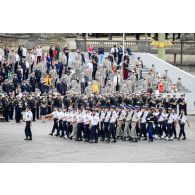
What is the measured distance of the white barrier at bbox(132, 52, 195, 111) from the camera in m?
18.8

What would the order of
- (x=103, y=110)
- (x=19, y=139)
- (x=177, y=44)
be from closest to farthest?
(x=19, y=139) → (x=103, y=110) → (x=177, y=44)

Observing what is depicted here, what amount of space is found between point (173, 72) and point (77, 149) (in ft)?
11.2

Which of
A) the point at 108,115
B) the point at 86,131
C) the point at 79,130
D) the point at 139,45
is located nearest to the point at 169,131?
the point at 108,115

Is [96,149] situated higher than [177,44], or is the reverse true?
[177,44]

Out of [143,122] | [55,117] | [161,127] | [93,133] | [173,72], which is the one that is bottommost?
[93,133]

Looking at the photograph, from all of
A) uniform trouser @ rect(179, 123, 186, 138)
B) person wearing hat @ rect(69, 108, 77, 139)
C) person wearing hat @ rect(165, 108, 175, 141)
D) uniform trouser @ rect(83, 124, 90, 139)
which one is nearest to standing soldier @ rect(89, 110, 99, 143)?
uniform trouser @ rect(83, 124, 90, 139)

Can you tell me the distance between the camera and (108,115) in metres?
18.8

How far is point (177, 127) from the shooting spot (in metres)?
19.1

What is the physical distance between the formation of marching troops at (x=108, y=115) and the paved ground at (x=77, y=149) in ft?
0.89

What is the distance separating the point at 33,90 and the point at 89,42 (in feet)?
5.32

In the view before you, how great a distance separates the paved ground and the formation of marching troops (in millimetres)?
272

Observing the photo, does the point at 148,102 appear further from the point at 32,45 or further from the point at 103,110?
the point at 32,45

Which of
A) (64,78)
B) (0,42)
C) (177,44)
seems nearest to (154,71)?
(177,44)

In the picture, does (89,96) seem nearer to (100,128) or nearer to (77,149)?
(100,128)
